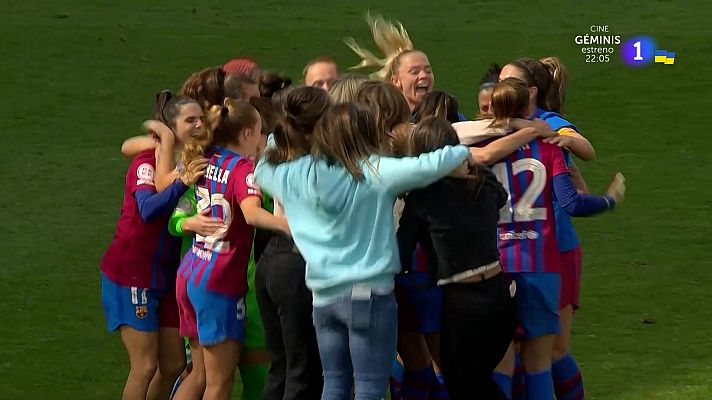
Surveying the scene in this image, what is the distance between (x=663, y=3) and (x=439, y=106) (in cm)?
928

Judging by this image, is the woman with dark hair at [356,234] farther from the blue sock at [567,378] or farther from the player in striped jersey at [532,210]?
the blue sock at [567,378]

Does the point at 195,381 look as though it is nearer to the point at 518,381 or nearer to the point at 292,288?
the point at 292,288

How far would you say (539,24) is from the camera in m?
13.6

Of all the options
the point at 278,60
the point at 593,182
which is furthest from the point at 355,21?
the point at 593,182

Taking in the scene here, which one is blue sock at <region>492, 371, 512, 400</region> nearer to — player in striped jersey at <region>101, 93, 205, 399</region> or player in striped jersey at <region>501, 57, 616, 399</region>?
player in striped jersey at <region>501, 57, 616, 399</region>

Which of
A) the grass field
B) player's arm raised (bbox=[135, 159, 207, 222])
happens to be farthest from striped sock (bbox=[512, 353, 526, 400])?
player's arm raised (bbox=[135, 159, 207, 222])

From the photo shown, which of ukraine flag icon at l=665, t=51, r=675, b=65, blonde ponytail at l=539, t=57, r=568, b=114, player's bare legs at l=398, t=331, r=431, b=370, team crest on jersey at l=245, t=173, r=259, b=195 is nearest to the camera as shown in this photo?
team crest on jersey at l=245, t=173, r=259, b=195

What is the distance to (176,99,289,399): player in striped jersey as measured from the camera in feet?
18.0

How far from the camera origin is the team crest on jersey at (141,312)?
19.3 feet

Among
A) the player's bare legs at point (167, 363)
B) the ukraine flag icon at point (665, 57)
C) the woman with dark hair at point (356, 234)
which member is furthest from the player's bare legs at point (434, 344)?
the ukraine flag icon at point (665, 57)

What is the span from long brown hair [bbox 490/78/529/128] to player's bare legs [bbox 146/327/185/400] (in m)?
1.65

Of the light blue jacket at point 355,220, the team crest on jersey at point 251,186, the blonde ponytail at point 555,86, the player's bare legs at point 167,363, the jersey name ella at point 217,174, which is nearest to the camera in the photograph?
the light blue jacket at point 355,220

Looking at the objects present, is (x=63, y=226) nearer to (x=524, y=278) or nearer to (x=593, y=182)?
(x=593, y=182)

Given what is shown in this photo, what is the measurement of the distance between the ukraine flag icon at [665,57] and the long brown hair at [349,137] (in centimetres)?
820
